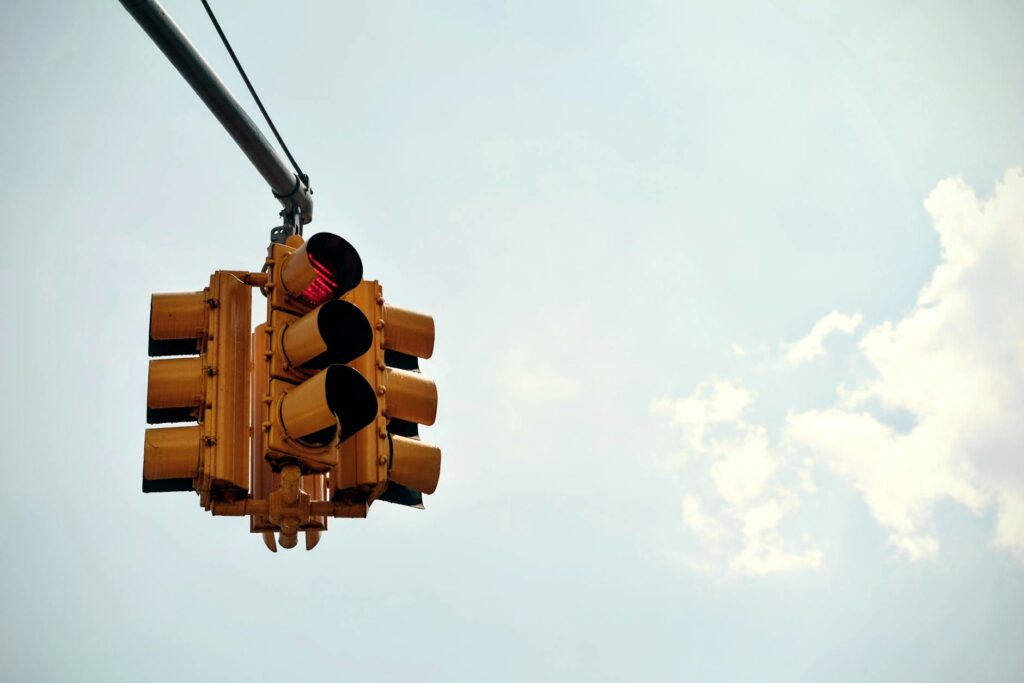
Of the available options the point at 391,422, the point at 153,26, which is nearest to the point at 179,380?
the point at 391,422

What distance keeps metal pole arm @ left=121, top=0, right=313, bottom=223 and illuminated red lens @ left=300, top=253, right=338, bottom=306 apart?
884 mm

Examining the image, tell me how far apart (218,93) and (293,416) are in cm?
183

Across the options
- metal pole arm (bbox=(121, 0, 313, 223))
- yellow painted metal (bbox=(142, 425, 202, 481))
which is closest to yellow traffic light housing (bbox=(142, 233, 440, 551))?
yellow painted metal (bbox=(142, 425, 202, 481))

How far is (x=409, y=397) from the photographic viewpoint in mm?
7223

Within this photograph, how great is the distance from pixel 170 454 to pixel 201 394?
0.39 m

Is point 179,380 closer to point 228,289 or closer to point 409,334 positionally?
point 228,289

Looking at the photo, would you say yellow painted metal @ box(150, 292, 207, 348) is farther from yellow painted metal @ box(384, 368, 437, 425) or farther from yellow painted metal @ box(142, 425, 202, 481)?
yellow painted metal @ box(384, 368, 437, 425)

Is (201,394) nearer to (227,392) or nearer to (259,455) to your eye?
(227,392)

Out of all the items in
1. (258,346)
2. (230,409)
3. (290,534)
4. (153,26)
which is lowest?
(290,534)

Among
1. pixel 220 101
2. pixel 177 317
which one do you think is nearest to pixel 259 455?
pixel 177 317

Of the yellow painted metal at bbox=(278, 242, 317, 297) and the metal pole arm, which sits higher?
the metal pole arm

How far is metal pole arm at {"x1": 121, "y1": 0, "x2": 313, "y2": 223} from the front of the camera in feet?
19.7

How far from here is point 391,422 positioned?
7.47m

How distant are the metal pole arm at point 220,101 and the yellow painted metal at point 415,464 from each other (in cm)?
183
